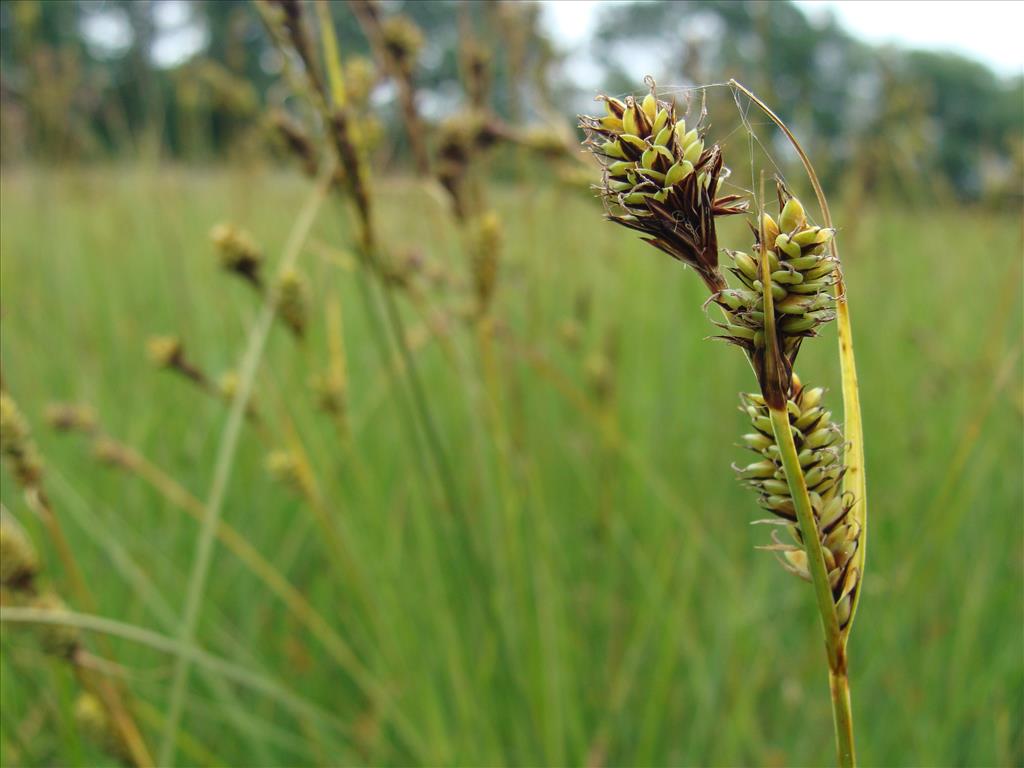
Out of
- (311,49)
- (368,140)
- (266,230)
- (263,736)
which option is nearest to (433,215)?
(368,140)

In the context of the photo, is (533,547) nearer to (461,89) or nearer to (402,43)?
(402,43)

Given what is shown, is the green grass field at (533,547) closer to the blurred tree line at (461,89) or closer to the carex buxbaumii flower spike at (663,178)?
the blurred tree line at (461,89)

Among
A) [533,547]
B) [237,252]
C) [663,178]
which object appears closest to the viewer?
[663,178]

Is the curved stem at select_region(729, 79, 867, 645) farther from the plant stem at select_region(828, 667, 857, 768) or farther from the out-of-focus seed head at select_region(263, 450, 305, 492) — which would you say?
the out-of-focus seed head at select_region(263, 450, 305, 492)

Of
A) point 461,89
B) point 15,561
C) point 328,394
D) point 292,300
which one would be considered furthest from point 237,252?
point 461,89

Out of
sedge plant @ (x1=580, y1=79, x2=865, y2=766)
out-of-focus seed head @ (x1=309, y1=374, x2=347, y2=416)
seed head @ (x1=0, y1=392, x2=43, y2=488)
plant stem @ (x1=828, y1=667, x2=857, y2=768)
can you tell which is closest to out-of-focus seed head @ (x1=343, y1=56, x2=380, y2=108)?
out-of-focus seed head @ (x1=309, y1=374, x2=347, y2=416)

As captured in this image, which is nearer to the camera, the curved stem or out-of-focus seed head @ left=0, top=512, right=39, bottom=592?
the curved stem
